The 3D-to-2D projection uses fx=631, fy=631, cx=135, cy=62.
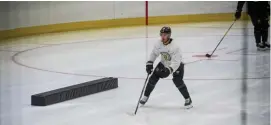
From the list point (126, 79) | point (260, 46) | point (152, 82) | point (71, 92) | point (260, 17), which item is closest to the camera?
point (152, 82)

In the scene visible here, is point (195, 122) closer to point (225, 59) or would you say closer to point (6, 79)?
point (6, 79)

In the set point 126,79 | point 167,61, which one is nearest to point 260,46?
point 126,79

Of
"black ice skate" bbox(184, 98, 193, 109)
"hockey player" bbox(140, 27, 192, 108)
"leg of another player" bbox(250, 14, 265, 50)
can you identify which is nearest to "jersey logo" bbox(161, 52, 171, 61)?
"hockey player" bbox(140, 27, 192, 108)

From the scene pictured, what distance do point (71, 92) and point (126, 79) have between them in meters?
0.98

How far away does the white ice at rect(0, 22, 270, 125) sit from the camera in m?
3.90

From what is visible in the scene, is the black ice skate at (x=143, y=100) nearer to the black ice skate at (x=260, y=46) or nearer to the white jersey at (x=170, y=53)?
the white jersey at (x=170, y=53)

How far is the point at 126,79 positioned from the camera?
211 inches

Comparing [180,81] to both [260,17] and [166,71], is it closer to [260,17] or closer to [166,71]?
[166,71]

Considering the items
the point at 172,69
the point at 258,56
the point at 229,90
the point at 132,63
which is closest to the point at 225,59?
the point at 258,56

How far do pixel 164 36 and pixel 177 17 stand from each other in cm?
699

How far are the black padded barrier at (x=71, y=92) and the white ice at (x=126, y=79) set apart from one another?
0.05 metres

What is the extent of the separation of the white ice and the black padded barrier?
5 cm

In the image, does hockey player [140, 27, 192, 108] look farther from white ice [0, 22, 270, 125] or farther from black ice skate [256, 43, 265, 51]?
black ice skate [256, 43, 265, 51]

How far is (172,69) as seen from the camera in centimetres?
392
